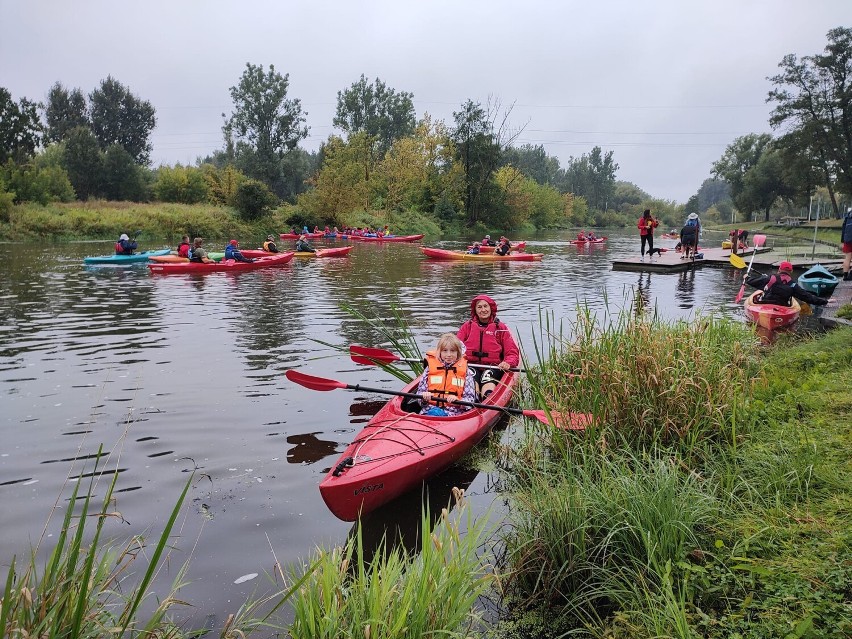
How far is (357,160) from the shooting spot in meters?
55.2

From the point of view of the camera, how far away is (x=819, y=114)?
44312 mm

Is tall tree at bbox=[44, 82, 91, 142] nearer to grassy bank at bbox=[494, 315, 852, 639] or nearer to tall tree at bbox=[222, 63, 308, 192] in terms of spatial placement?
tall tree at bbox=[222, 63, 308, 192]

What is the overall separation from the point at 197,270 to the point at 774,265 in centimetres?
1874

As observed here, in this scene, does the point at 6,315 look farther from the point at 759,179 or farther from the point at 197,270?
the point at 759,179

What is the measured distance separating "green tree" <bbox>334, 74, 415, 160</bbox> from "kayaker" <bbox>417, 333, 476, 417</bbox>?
69302 mm

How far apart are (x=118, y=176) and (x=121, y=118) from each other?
15199mm

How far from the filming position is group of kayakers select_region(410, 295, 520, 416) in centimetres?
593

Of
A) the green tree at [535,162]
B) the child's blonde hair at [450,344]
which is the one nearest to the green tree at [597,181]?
the green tree at [535,162]

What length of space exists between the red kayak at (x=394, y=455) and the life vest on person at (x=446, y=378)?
299mm

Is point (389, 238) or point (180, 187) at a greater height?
point (180, 187)

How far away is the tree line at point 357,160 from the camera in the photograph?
41.9m

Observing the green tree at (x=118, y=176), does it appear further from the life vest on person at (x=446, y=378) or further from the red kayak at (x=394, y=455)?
the red kayak at (x=394, y=455)

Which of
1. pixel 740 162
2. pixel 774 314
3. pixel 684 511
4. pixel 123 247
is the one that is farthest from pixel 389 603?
pixel 740 162

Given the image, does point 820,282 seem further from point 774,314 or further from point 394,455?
point 394,455
